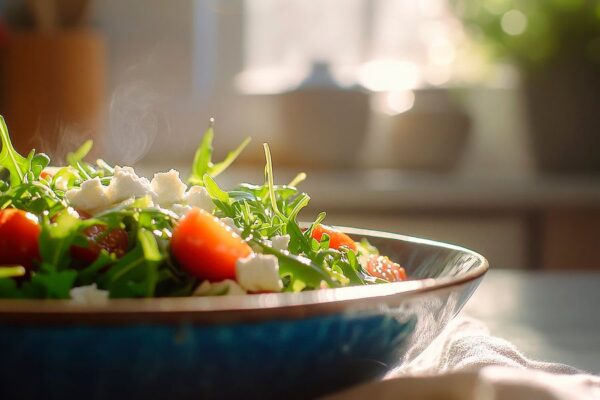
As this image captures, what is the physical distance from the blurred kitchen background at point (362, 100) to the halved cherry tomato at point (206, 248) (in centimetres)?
170

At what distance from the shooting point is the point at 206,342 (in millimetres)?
548

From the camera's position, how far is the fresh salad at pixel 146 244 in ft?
2.05

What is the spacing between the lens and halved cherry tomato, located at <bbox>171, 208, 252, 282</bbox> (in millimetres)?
649

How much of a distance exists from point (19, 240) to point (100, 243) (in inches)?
2.3

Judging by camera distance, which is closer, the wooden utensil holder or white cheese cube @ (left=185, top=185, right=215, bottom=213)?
white cheese cube @ (left=185, top=185, right=215, bottom=213)

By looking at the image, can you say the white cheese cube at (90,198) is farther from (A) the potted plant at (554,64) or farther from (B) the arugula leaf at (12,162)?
(A) the potted plant at (554,64)

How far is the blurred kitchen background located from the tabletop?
36.8 inches

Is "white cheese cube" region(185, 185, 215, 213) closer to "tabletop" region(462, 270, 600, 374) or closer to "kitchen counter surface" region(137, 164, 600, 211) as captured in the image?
"tabletop" region(462, 270, 600, 374)

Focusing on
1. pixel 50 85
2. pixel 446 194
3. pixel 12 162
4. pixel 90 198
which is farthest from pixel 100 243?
pixel 50 85

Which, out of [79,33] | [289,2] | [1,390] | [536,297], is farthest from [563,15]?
[1,390]

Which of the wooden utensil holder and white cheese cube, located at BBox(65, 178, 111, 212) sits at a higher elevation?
white cheese cube, located at BBox(65, 178, 111, 212)

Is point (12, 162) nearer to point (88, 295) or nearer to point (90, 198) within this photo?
point (90, 198)

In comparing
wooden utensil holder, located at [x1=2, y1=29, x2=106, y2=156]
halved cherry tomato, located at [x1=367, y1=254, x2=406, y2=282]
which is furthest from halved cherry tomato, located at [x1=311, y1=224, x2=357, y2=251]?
wooden utensil holder, located at [x1=2, y1=29, x2=106, y2=156]

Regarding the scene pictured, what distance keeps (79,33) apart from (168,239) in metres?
2.09
